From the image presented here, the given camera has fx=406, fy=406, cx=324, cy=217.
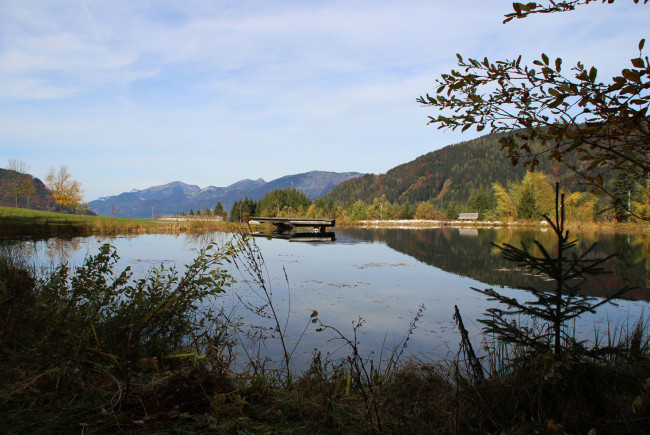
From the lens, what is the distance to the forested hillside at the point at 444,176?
13562 cm

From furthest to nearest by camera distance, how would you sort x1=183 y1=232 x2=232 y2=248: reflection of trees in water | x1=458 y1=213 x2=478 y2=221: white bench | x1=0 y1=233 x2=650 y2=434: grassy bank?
x1=458 y1=213 x2=478 y2=221: white bench, x1=183 y1=232 x2=232 y2=248: reflection of trees in water, x1=0 y1=233 x2=650 y2=434: grassy bank

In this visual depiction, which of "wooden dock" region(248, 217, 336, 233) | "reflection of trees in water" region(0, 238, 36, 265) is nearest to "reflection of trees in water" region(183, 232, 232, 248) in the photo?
"wooden dock" region(248, 217, 336, 233)

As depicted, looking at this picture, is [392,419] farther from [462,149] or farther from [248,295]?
[462,149]

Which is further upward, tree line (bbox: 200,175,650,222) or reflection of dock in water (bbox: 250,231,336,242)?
tree line (bbox: 200,175,650,222)

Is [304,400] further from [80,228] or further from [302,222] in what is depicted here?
[80,228]

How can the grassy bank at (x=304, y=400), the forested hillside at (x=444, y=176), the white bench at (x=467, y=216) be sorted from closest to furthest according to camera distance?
the grassy bank at (x=304, y=400) → the white bench at (x=467, y=216) → the forested hillside at (x=444, y=176)

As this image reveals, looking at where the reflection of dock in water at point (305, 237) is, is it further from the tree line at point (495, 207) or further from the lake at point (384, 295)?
the tree line at point (495, 207)

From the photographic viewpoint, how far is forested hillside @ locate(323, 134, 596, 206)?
445 ft

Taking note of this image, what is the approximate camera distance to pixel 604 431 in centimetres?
224

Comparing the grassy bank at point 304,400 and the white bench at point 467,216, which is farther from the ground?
the white bench at point 467,216

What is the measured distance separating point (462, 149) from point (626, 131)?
17932 cm

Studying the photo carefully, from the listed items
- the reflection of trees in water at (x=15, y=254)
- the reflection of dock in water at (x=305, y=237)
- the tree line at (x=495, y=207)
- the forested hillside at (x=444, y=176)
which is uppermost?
the forested hillside at (x=444, y=176)

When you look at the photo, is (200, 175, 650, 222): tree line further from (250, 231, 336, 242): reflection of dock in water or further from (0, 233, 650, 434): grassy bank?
(0, 233, 650, 434): grassy bank

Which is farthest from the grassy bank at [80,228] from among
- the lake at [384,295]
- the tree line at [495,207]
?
the lake at [384,295]
